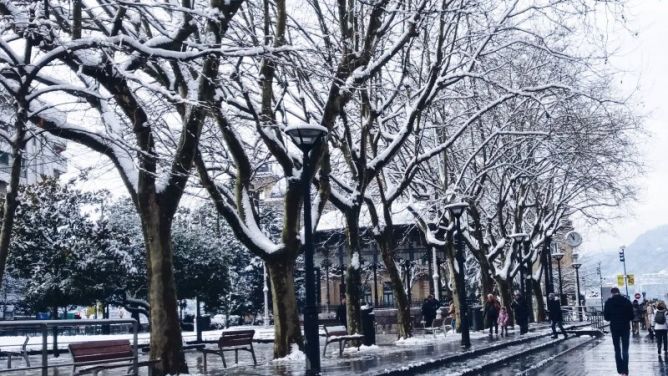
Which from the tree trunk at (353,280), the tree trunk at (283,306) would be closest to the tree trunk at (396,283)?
the tree trunk at (353,280)

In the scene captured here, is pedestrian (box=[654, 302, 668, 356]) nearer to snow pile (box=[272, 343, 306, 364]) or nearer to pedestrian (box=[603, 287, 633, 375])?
pedestrian (box=[603, 287, 633, 375])

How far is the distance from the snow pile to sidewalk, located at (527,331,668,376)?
15.4ft

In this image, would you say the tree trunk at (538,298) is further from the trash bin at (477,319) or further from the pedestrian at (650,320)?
the trash bin at (477,319)

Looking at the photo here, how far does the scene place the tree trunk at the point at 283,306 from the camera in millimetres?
16094

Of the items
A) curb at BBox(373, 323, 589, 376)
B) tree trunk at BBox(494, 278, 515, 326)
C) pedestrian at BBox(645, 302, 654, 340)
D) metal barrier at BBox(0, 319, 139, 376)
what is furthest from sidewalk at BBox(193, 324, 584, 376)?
tree trunk at BBox(494, 278, 515, 326)

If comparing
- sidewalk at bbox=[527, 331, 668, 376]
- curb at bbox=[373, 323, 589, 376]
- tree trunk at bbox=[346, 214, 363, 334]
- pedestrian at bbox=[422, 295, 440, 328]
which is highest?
tree trunk at bbox=[346, 214, 363, 334]

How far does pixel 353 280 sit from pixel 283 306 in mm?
3926

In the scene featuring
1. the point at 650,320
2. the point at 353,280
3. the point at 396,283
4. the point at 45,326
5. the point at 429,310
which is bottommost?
the point at 650,320

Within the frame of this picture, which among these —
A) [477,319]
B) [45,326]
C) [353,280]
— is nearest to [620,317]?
[353,280]

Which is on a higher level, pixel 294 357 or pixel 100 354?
pixel 100 354

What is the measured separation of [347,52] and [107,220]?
23.0 meters

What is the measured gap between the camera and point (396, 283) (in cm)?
2211

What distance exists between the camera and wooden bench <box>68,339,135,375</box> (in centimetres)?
1117

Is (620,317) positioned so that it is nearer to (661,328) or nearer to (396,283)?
(661,328)
